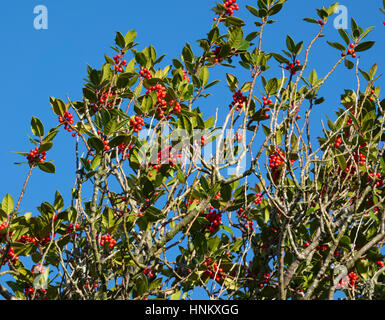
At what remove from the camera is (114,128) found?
217 inches

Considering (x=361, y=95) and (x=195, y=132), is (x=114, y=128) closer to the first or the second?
(x=195, y=132)

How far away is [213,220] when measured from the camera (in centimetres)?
593

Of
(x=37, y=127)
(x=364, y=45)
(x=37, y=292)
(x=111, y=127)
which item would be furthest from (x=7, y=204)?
(x=364, y=45)

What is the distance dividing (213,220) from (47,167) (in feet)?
5.81

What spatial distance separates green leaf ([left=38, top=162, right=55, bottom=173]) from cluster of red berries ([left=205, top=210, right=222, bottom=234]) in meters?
1.64

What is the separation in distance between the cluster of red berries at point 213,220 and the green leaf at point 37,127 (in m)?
1.89

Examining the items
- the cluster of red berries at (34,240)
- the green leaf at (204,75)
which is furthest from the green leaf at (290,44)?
the cluster of red berries at (34,240)

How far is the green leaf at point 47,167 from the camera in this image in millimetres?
5848

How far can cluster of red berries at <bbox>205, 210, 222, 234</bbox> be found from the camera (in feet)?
19.4

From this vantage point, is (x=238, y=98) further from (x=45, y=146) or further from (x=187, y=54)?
(x=45, y=146)

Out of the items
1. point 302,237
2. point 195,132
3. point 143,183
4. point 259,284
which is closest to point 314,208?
point 302,237

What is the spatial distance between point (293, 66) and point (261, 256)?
2165 mm

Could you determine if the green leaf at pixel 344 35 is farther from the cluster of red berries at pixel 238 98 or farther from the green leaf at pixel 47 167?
the green leaf at pixel 47 167

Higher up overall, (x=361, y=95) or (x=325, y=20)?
(x=325, y=20)
